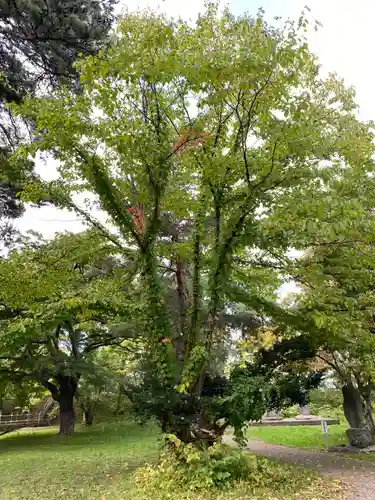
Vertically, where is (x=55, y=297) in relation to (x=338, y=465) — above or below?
above

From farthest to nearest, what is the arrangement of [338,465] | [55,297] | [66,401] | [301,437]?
[66,401]
[301,437]
[55,297]
[338,465]

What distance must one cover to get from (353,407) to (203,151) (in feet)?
26.1

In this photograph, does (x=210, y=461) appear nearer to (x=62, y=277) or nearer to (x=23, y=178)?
(x=62, y=277)

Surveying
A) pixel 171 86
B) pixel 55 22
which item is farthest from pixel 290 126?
pixel 55 22

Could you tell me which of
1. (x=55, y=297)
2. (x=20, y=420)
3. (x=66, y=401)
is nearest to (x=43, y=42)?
(x=55, y=297)

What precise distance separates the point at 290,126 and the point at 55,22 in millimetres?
3805

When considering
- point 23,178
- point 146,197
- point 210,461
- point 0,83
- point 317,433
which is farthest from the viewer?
point 317,433

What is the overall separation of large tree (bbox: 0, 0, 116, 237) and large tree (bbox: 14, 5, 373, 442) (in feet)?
2.45

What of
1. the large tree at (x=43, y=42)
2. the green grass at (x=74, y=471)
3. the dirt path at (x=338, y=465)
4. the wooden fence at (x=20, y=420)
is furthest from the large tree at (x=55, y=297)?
the wooden fence at (x=20, y=420)

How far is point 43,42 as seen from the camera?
5.90 m

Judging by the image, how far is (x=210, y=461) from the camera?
551 cm

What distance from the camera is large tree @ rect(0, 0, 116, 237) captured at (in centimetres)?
559

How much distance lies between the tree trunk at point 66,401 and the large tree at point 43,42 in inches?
378

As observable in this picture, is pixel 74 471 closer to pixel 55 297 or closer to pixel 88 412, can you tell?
pixel 55 297
